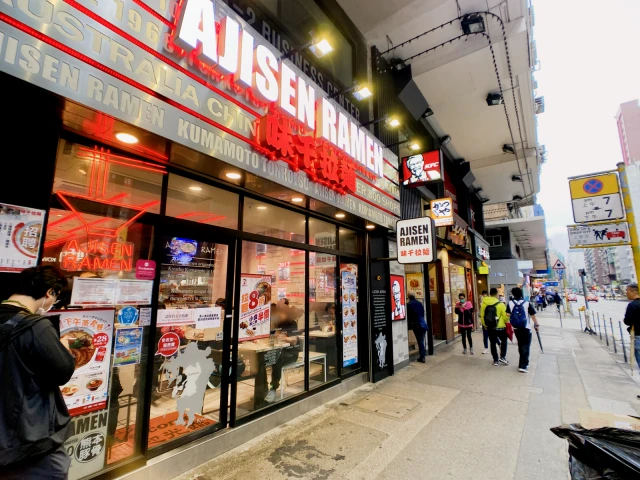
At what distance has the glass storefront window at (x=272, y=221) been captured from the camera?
16.6 ft

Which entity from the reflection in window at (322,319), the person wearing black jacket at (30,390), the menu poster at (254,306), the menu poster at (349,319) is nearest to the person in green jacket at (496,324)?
the menu poster at (349,319)

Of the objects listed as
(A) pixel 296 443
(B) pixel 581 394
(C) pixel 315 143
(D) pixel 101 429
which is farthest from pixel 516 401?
(D) pixel 101 429

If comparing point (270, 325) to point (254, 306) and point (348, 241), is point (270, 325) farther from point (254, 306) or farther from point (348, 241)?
point (348, 241)

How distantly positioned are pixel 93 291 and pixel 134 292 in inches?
15.2

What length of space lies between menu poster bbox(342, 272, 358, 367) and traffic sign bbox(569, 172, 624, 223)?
419 centimetres

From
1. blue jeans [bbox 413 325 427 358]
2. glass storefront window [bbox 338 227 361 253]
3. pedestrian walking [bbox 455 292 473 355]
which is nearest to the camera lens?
glass storefront window [bbox 338 227 361 253]

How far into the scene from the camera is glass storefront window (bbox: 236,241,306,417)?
4812mm

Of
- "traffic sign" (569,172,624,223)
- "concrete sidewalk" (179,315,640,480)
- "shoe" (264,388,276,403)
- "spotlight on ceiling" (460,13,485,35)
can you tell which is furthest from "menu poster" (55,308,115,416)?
"spotlight on ceiling" (460,13,485,35)

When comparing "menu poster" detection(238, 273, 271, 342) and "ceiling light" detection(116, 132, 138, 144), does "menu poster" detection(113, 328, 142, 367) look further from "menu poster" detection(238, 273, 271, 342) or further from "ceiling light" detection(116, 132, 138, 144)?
"ceiling light" detection(116, 132, 138, 144)

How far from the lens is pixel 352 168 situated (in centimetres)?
611

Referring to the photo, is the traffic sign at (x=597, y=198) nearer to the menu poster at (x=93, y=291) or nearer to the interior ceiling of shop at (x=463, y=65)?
the interior ceiling of shop at (x=463, y=65)

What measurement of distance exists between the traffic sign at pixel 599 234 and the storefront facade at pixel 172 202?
153 inches

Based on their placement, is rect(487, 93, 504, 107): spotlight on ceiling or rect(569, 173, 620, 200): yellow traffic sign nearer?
rect(569, 173, 620, 200): yellow traffic sign

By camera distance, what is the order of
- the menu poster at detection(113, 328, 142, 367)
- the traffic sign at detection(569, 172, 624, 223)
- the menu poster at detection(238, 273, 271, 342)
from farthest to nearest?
1. the menu poster at detection(238, 273, 271, 342)
2. the traffic sign at detection(569, 172, 624, 223)
3. the menu poster at detection(113, 328, 142, 367)
